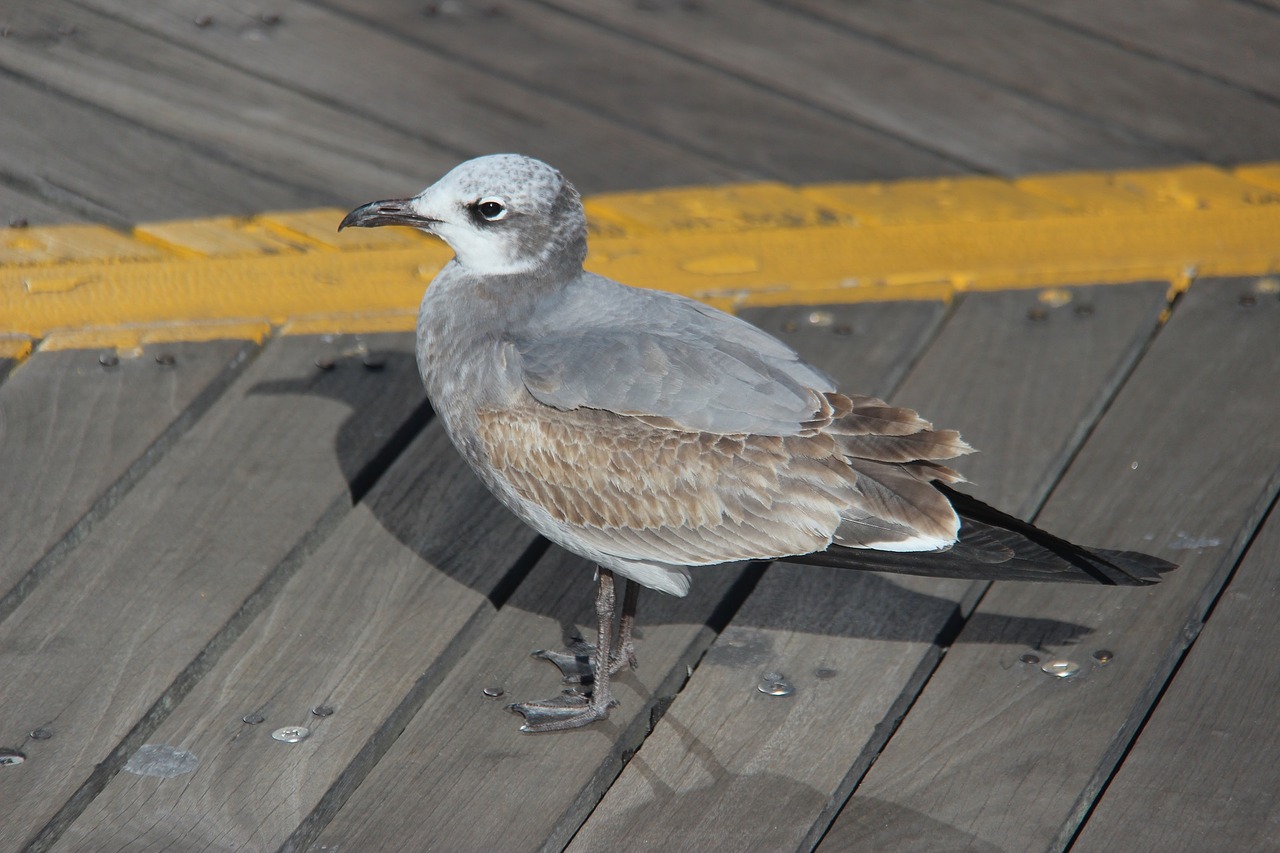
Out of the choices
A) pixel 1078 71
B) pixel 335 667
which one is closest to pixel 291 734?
pixel 335 667

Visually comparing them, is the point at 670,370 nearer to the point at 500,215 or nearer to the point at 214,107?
the point at 500,215

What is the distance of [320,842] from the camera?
2.42 meters

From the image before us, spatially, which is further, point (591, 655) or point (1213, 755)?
point (591, 655)

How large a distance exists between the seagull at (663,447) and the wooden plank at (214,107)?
1226 millimetres

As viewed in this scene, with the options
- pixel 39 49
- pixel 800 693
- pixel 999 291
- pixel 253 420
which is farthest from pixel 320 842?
pixel 39 49

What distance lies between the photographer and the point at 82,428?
318cm

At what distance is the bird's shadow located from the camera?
2803 millimetres

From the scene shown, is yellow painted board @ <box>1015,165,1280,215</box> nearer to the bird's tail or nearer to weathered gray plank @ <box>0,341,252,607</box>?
the bird's tail

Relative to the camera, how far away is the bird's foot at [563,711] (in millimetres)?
2605

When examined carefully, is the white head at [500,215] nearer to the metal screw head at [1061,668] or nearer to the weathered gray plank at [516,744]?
the weathered gray plank at [516,744]

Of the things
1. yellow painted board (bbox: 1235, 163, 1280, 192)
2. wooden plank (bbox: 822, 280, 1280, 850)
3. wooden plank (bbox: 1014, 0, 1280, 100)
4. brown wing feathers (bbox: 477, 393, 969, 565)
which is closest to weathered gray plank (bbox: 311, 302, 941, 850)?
brown wing feathers (bbox: 477, 393, 969, 565)

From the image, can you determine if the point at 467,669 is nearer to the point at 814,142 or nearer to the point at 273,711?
the point at 273,711

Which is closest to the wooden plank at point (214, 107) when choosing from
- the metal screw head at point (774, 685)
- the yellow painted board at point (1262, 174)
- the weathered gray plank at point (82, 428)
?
the weathered gray plank at point (82, 428)

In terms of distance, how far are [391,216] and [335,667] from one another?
811 mm
